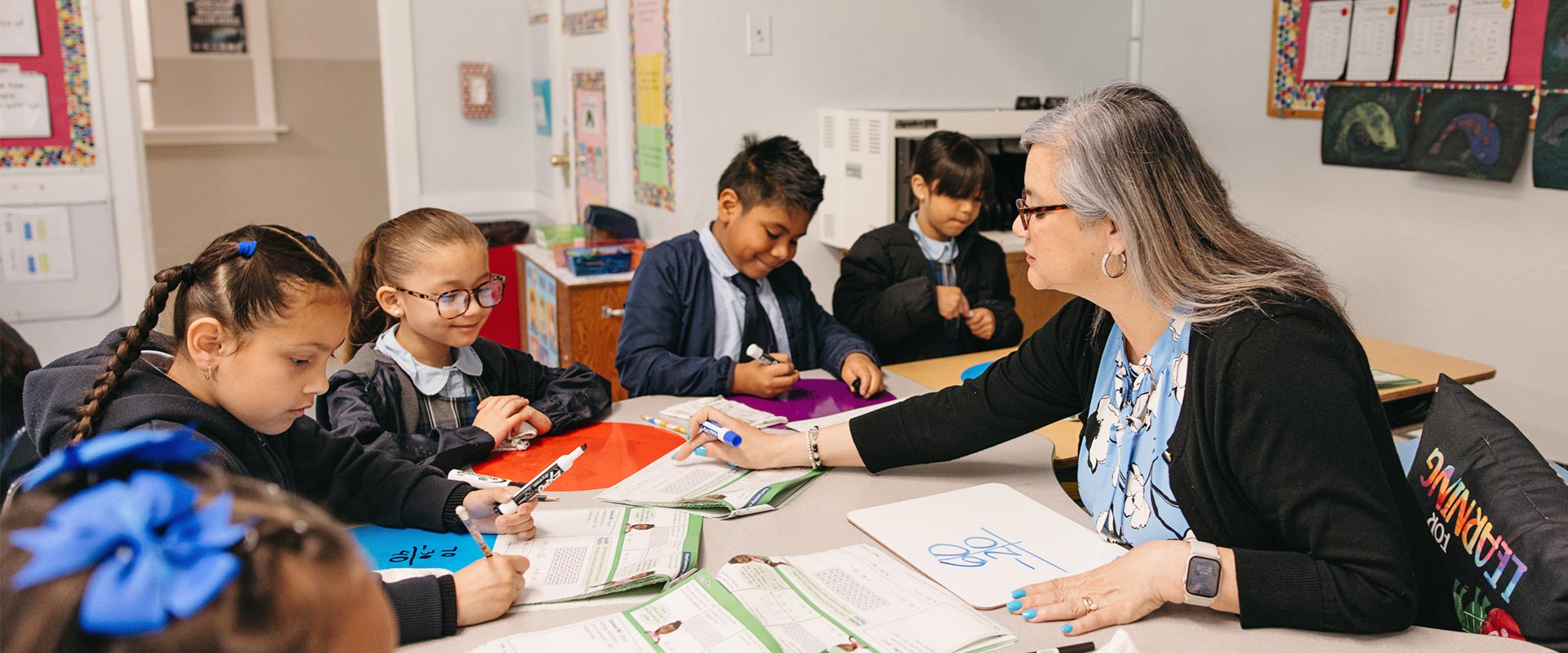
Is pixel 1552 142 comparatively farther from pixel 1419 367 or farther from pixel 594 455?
pixel 594 455

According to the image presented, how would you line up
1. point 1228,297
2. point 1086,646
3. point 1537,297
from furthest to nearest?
point 1537,297, point 1228,297, point 1086,646

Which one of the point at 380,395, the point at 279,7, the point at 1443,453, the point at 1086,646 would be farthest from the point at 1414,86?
the point at 279,7

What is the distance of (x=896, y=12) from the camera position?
154 inches

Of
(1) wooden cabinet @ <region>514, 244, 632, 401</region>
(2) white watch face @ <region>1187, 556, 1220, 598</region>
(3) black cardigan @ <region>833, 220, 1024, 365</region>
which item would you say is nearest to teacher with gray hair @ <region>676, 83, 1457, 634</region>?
(2) white watch face @ <region>1187, 556, 1220, 598</region>

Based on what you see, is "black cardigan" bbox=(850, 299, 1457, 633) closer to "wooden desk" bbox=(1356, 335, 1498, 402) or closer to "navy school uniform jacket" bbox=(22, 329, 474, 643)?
"navy school uniform jacket" bbox=(22, 329, 474, 643)

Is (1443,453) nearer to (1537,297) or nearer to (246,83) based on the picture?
(1537,297)

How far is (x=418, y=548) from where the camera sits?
5.00 ft

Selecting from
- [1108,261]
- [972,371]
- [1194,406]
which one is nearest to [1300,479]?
[1194,406]

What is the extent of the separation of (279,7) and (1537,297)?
5759 mm

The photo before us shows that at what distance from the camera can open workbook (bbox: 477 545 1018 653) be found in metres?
1.23

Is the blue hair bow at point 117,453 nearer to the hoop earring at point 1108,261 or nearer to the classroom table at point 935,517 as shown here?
the classroom table at point 935,517

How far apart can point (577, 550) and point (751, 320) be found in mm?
1169

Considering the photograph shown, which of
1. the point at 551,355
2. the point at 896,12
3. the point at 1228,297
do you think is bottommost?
the point at 551,355

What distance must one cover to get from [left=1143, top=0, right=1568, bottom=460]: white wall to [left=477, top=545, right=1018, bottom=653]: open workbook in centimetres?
257
